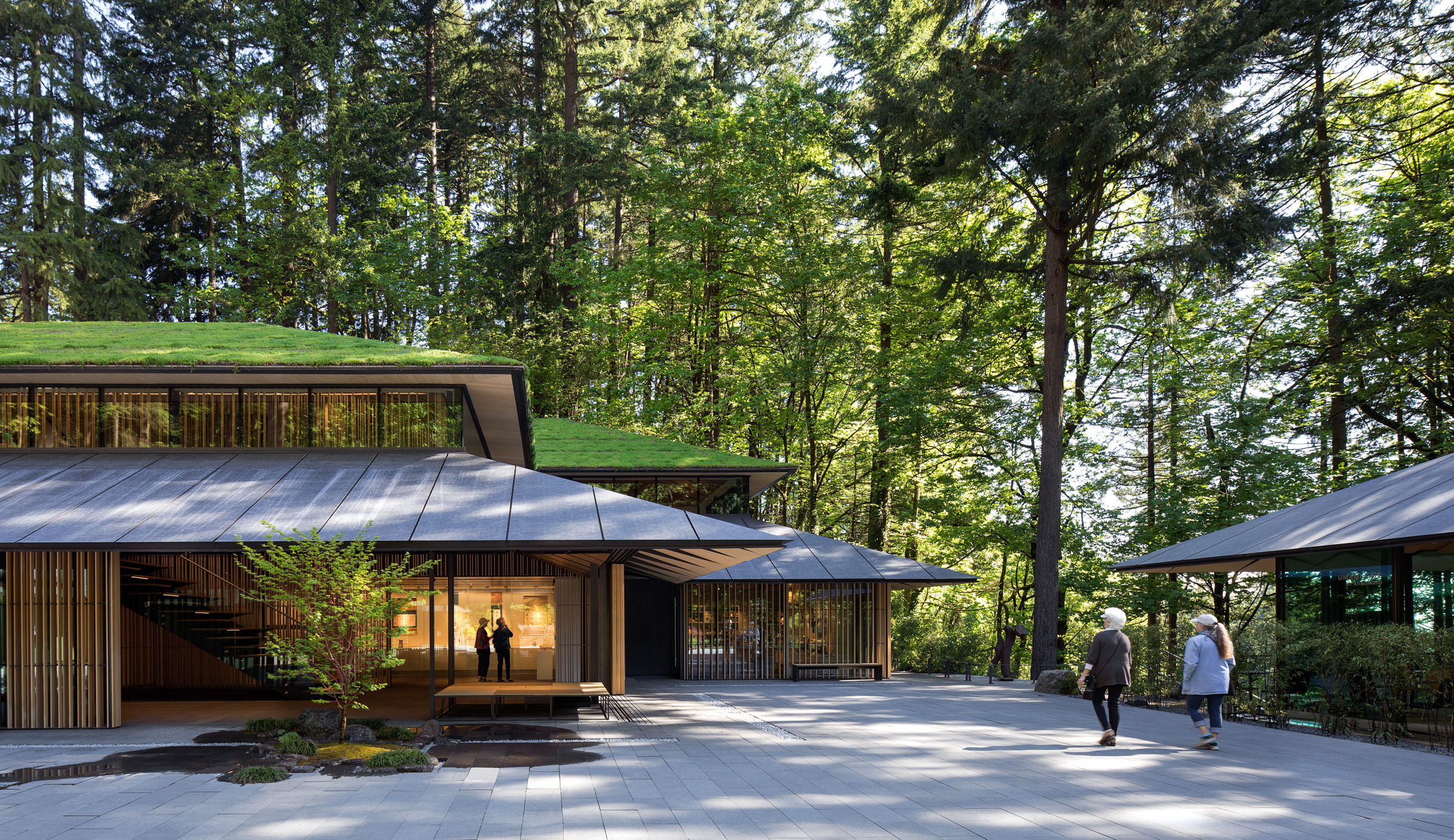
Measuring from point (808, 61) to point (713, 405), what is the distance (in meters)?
13.7

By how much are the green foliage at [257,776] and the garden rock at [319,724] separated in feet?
6.49

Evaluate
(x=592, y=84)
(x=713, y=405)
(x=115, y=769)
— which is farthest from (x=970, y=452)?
(x=115, y=769)

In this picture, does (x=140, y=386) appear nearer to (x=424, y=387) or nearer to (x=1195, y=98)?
(x=424, y=387)

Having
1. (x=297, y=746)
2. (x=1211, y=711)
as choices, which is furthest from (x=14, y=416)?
(x=1211, y=711)

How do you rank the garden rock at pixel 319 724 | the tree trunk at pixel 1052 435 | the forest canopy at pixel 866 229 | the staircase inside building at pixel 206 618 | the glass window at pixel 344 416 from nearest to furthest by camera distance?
the garden rock at pixel 319 724
the glass window at pixel 344 416
the staircase inside building at pixel 206 618
the forest canopy at pixel 866 229
the tree trunk at pixel 1052 435

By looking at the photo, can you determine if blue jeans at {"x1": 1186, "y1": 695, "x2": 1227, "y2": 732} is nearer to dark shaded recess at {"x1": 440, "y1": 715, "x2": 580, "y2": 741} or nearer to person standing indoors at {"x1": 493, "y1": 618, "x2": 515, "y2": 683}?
dark shaded recess at {"x1": 440, "y1": 715, "x2": 580, "y2": 741}

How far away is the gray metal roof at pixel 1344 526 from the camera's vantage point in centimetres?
1048

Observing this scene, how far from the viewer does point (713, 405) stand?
27.2m

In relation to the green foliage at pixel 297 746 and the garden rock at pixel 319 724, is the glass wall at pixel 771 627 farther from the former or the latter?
the green foliage at pixel 297 746

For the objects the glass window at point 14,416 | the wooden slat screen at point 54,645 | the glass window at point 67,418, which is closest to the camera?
the wooden slat screen at point 54,645

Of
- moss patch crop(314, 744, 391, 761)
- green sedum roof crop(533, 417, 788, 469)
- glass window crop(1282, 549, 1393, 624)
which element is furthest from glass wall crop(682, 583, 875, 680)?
moss patch crop(314, 744, 391, 761)

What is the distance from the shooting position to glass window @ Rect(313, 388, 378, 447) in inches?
537

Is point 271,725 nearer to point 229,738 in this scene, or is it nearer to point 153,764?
point 229,738

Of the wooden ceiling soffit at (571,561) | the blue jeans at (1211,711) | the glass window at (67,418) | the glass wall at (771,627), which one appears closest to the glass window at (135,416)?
the glass window at (67,418)
